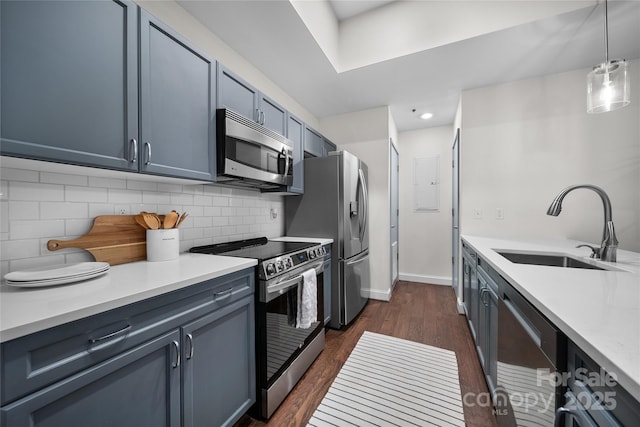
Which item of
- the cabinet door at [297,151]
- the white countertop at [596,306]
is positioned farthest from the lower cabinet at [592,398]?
the cabinet door at [297,151]

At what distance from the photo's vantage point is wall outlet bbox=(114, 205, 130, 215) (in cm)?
134

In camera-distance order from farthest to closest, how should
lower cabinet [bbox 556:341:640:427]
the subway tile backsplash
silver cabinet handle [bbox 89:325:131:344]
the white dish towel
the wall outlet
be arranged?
the white dish towel < the wall outlet < the subway tile backsplash < silver cabinet handle [bbox 89:325:131:344] < lower cabinet [bbox 556:341:640:427]

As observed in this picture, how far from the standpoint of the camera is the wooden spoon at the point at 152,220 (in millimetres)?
1382

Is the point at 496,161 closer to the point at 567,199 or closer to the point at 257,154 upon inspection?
the point at 567,199

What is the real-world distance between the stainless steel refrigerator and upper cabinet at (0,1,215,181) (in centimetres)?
130

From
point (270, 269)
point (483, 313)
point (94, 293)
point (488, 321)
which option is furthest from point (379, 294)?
point (94, 293)

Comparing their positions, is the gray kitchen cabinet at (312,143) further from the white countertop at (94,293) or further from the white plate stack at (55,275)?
the white plate stack at (55,275)

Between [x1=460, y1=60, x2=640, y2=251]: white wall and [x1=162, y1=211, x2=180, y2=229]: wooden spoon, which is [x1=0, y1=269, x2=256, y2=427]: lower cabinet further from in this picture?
[x1=460, y1=60, x2=640, y2=251]: white wall

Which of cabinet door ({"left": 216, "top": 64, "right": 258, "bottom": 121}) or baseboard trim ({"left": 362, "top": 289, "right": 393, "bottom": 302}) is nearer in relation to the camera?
cabinet door ({"left": 216, "top": 64, "right": 258, "bottom": 121})

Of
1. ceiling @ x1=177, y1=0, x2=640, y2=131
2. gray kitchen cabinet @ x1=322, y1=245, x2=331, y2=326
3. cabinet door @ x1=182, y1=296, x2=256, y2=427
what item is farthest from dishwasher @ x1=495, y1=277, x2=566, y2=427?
ceiling @ x1=177, y1=0, x2=640, y2=131

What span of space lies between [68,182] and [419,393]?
236 centimetres

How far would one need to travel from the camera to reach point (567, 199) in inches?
93.6

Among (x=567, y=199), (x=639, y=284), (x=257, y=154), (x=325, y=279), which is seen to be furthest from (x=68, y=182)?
(x=567, y=199)

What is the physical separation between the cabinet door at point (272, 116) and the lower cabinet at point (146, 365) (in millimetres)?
1293
